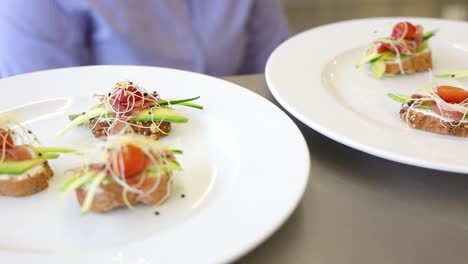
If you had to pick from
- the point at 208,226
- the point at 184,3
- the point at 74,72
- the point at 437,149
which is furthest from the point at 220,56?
the point at 208,226

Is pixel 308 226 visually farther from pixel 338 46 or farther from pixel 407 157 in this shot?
pixel 338 46

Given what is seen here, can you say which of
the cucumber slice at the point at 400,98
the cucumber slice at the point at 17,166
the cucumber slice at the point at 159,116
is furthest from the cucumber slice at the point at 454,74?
the cucumber slice at the point at 17,166

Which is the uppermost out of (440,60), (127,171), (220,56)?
(127,171)

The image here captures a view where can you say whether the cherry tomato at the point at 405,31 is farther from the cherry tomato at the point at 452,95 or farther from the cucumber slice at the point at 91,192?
the cucumber slice at the point at 91,192

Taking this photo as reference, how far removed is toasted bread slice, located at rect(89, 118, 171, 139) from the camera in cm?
85

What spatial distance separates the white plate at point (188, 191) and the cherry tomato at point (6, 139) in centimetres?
7

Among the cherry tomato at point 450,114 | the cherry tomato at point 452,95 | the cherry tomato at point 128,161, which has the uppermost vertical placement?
the cherry tomato at point 128,161

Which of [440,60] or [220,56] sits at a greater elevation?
[440,60]

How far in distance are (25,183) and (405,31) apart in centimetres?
88

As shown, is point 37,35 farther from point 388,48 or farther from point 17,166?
point 388,48

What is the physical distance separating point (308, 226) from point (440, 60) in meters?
0.71

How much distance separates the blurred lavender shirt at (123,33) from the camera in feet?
4.18

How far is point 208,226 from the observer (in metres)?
0.60

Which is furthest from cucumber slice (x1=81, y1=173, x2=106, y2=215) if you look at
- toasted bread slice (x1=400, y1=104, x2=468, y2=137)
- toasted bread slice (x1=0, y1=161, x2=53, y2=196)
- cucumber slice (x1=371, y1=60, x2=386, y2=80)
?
cucumber slice (x1=371, y1=60, x2=386, y2=80)
